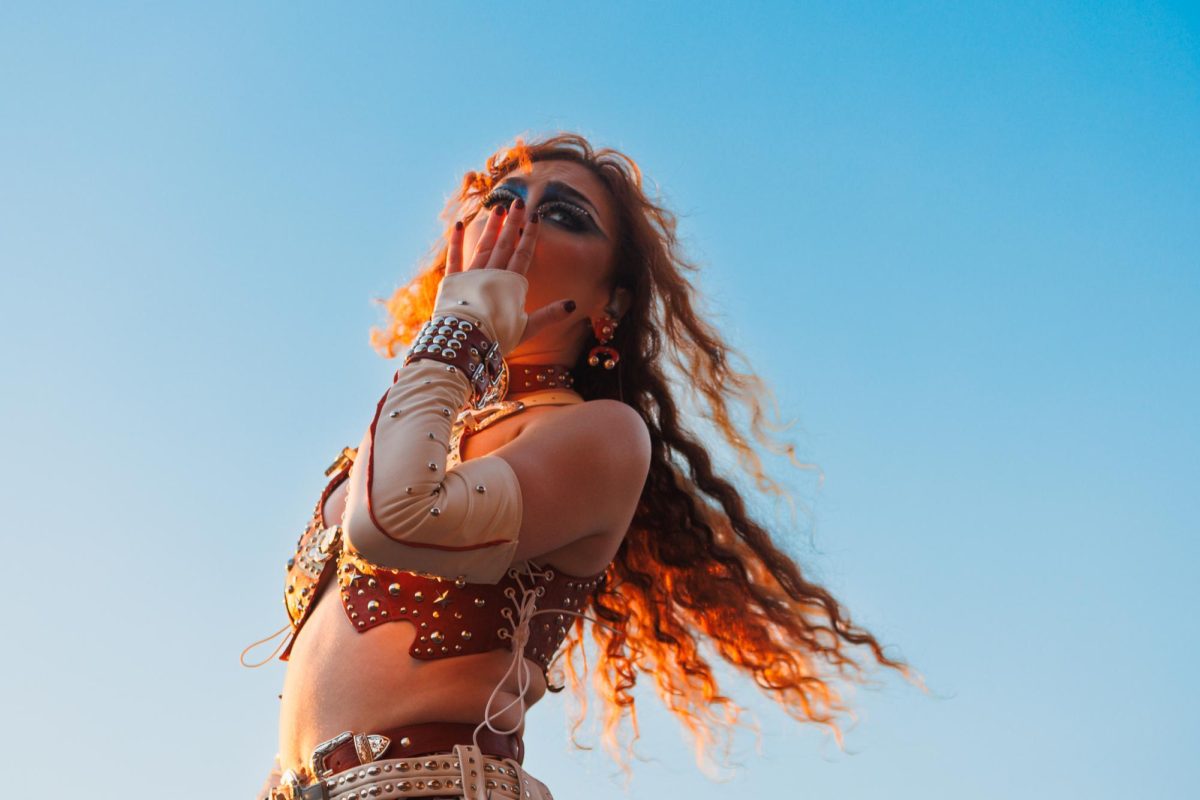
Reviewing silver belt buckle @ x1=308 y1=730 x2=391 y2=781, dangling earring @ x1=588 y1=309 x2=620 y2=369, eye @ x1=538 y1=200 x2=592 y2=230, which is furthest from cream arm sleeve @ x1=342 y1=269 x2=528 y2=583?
dangling earring @ x1=588 y1=309 x2=620 y2=369

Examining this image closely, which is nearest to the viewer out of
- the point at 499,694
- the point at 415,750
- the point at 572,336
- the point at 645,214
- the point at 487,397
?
the point at 415,750

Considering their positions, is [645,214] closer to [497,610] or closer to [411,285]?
[411,285]

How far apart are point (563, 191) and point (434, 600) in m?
1.25

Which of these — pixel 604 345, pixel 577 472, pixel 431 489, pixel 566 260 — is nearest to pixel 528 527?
pixel 577 472

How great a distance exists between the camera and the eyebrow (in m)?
3.66

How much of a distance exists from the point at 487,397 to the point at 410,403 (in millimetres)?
539

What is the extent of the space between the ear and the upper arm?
2.05ft

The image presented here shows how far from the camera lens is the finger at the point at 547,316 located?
3.20m

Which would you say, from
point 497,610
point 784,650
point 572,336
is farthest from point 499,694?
point 784,650

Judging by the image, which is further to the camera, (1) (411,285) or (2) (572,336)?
(1) (411,285)

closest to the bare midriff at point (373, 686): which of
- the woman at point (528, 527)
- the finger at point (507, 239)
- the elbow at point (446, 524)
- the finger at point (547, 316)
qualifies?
the woman at point (528, 527)

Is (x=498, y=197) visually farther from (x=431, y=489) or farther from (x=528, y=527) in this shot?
(x=431, y=489)

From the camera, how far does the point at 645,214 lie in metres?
4.04

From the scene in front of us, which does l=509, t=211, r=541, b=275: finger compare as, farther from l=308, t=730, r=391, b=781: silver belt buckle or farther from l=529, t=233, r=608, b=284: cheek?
l=308, t=730, r=391, b=781: silver belt buckle
